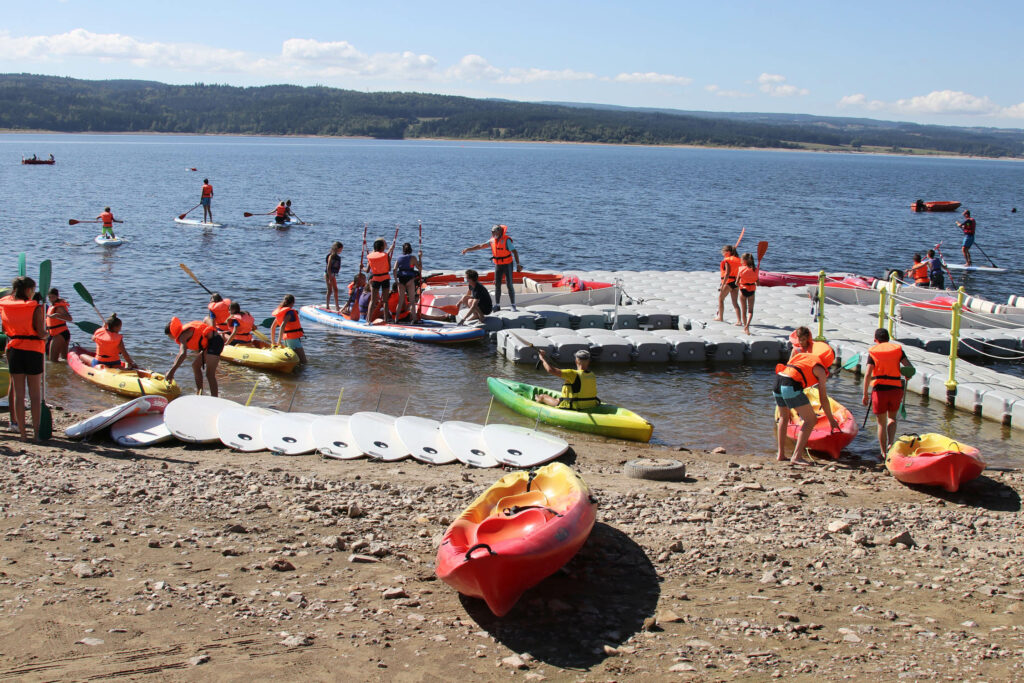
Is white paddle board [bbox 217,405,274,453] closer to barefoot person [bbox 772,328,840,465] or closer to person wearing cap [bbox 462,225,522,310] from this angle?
barefoot person [bbox 772,328,840,465]

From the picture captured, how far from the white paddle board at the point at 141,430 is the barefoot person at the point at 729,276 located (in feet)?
35.4

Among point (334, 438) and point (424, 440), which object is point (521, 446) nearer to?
point (424, 440)

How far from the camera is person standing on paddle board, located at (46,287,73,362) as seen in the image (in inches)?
615

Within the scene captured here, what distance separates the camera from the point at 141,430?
36.5 feet

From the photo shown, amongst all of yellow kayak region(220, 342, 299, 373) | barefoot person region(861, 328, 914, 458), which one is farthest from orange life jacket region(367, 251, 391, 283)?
barefoot person region(861, 328, 914, 458)

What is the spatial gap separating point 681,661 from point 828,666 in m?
0.95

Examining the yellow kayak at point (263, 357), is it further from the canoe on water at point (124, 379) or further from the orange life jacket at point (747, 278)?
the orange life jacket at point (747, 278)

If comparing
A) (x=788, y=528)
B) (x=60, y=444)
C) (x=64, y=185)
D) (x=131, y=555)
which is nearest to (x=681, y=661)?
(x=788, y=528)

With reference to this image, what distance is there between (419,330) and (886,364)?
996 centimetres

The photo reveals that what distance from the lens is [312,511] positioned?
8070 millimetres

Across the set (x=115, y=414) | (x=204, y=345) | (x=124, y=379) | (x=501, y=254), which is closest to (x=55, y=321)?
(x=124, y=379)

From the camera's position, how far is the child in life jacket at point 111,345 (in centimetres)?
1402

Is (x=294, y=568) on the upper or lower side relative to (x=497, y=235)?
lower

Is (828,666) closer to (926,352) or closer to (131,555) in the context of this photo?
(131,555)
